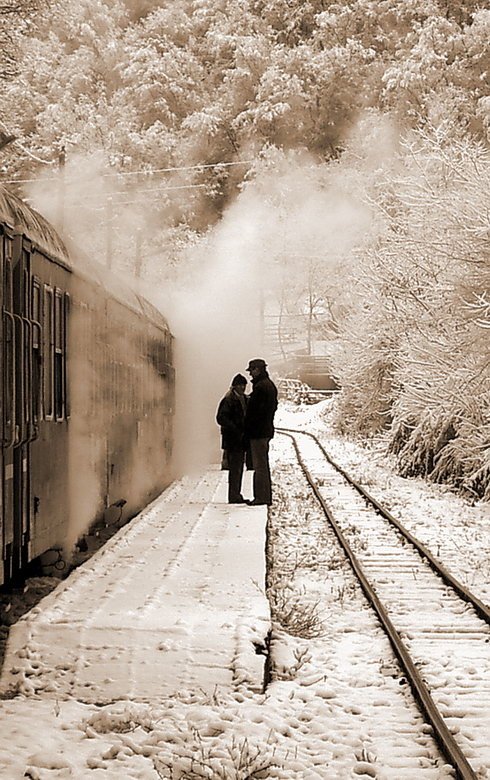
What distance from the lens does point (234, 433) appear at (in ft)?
42.7

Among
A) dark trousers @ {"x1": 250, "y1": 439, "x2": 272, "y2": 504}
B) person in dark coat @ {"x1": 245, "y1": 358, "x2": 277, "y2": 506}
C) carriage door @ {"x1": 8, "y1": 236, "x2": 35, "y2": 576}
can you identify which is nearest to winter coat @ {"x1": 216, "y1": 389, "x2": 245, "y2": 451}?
dark trousers @ {"x1": 250, "y1": 439, "x2": 272, "y2": 504}

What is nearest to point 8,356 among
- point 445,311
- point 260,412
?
point 260,412

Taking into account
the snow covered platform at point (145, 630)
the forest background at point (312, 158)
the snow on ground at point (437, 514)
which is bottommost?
the snow on ground at point (437, 514)

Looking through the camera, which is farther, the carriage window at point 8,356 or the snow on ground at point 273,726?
the carriage window at point 8,356

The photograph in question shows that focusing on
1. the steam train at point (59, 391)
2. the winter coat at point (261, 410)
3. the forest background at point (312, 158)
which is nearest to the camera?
the steam train at point (59, 391)

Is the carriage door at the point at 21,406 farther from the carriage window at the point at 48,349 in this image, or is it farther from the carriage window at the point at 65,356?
the carriage window at the point at 65,356

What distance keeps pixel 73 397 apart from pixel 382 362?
18.7m

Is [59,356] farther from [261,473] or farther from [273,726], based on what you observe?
[261,473]

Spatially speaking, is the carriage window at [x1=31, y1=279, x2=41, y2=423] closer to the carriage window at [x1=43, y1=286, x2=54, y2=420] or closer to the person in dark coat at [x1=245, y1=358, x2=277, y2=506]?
the carriage window at [x1=43, y1=286, x2=54, y2=420]

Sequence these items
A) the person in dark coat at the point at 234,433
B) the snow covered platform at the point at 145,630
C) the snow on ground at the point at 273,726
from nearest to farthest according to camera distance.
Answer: the snow on ground at the point at 273,726 < the snow covered platform at the point at 145,630 < the person in dark coat at the point at 234,433

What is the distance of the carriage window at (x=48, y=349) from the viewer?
7.19 m

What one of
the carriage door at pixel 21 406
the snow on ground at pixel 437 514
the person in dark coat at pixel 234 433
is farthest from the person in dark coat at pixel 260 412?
the carriage door at pixel 21 406

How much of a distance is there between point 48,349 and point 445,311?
973cm

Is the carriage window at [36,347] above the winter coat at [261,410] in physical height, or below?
above
